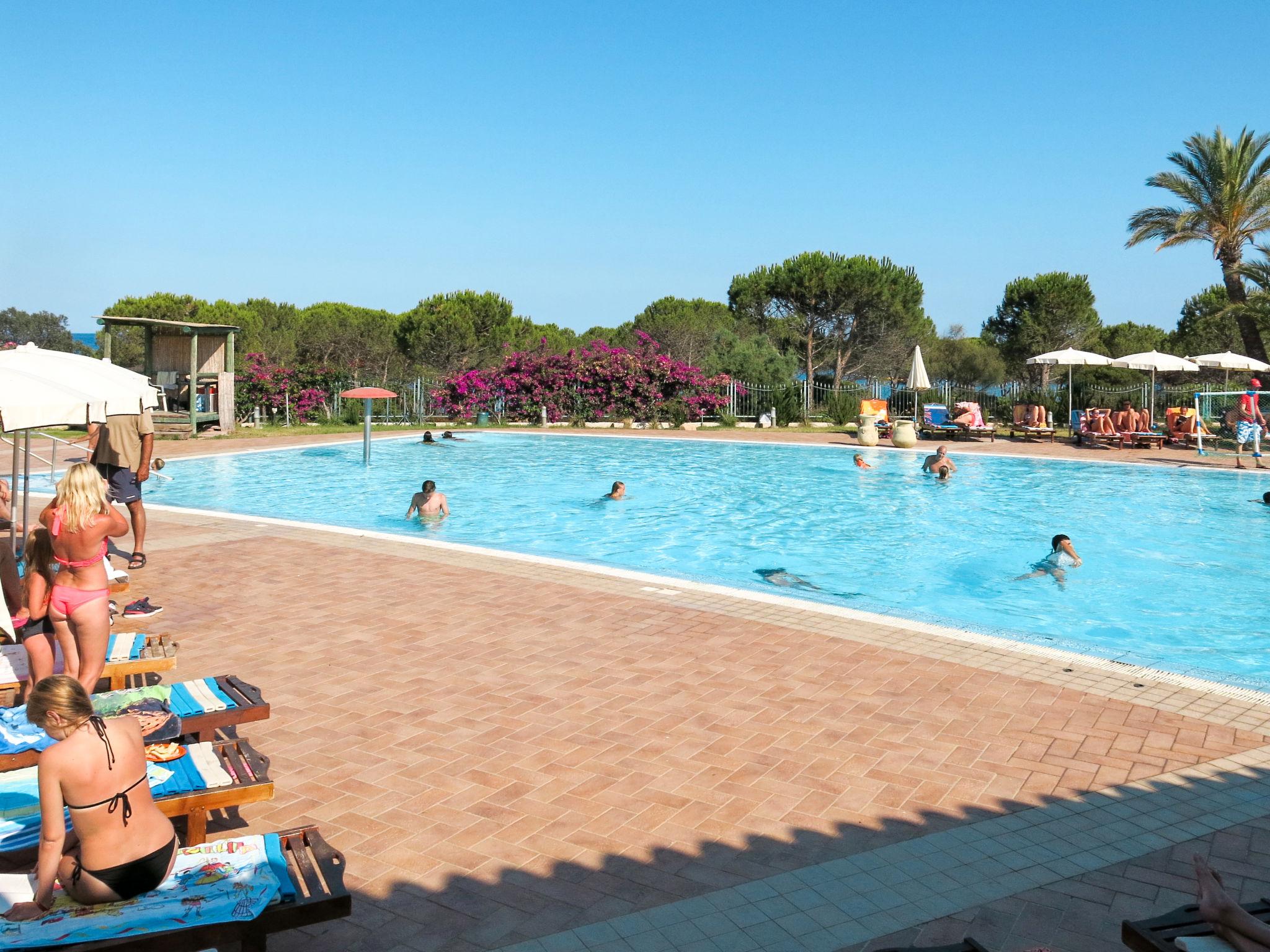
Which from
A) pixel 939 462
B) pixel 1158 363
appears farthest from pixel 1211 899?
pixel 1158 363

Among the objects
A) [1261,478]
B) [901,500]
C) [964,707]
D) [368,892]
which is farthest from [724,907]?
[1261,478]

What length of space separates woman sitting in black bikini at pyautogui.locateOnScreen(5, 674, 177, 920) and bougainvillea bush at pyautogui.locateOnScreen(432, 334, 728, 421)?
1089 inches

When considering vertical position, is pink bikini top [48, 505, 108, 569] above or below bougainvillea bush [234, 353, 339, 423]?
below

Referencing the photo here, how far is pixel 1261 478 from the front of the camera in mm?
18438

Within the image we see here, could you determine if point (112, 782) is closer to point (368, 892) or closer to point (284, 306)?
point (368, 892)

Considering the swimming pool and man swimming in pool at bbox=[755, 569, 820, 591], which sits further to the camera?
man swimming in pool at bbox=[755, 569, 820, 591]

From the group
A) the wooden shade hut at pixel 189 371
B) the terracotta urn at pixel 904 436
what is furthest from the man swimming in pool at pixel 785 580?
the wooden shade hut at pixel 189 371

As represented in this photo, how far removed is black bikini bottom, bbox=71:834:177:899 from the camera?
120 inches

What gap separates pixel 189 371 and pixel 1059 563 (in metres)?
23.1

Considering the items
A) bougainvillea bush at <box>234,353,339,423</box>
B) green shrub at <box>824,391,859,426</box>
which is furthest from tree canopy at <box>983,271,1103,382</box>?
bougainvillea bush at <box>234,353,339,423</box>

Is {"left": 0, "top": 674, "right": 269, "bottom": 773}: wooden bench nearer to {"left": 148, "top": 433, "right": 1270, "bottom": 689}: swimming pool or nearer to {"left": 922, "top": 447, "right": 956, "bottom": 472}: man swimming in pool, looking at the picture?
{"left": 148, "top": 433, "right": 1270, "bottom": 689}: swimming pool

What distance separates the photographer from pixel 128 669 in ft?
17.4

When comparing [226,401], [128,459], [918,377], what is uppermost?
[918,377]

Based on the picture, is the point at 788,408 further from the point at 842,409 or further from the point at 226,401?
the point at 226,401
